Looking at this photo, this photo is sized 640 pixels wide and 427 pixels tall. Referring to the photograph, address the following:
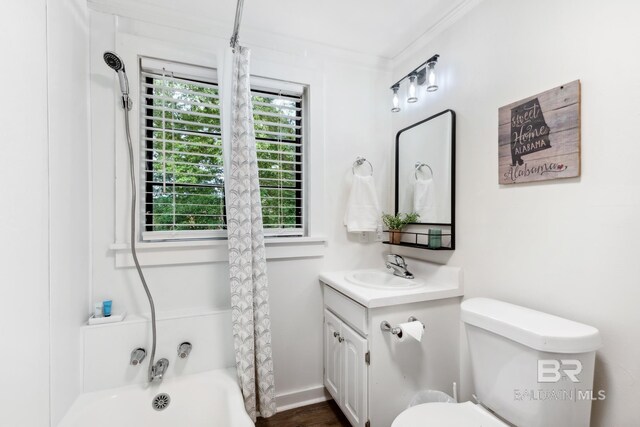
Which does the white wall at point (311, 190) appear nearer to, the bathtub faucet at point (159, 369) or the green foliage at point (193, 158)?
the green foliage at point (193, 158)

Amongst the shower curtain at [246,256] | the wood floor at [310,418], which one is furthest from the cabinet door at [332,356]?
the shower curtain at [246,256]

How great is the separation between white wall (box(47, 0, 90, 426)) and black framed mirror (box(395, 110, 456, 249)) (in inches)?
69.7

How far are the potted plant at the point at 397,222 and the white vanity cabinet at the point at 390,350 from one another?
40 centimetres

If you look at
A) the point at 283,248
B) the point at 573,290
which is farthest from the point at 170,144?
the point at 573,290

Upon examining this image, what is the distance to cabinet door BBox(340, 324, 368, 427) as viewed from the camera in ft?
4.68

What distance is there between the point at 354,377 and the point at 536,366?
846 mm

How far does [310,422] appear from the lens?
1727 mm

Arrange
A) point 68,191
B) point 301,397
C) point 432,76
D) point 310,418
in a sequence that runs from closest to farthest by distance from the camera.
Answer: point 68,191
point 432,76
point 310,418
point 301,397

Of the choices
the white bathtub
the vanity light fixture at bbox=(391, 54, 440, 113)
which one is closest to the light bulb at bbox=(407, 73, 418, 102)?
the vanity light fixture at bbox=(391, 54, 440, 113)

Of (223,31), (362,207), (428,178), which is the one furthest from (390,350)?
(223,31)

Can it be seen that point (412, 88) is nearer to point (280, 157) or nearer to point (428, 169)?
point (428, 169)

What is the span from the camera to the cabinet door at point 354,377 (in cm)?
143

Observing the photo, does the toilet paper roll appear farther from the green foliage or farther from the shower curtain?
the green foliage

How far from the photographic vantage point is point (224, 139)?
5.03ft
